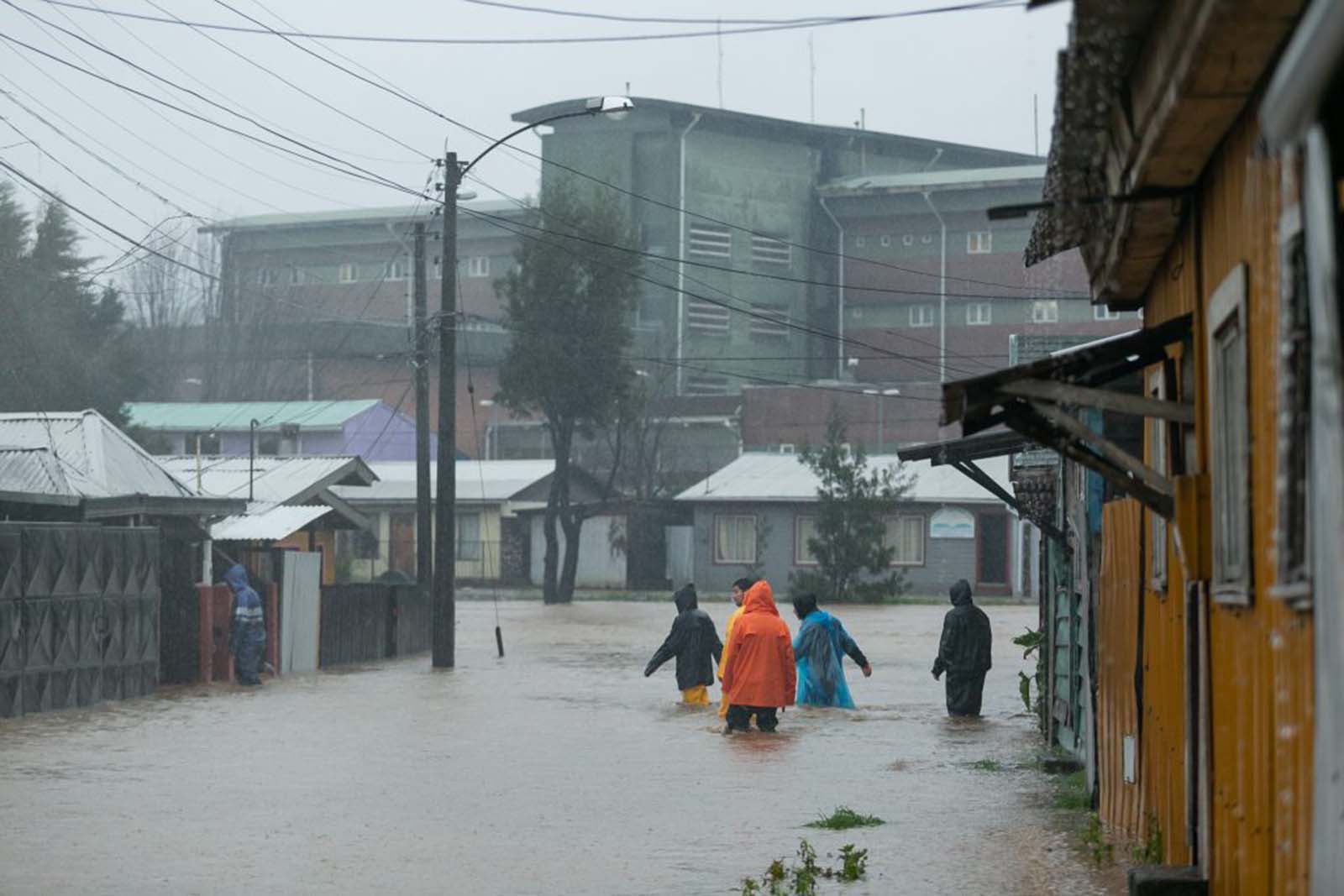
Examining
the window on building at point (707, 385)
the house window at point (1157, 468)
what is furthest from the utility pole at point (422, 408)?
the window on building at point (707, 385)

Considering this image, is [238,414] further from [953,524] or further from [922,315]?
[922,315]

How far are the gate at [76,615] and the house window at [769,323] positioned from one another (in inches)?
2080

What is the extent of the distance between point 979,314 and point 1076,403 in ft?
229

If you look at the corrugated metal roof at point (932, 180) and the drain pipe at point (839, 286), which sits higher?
the corrugated metal roof at point (932, 180)

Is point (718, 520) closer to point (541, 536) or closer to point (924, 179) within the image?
point (541, 536)

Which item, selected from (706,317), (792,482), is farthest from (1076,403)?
(706,317)

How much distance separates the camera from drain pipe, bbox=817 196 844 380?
257ft

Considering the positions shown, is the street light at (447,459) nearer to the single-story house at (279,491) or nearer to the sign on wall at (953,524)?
the single-story house at (279,491)

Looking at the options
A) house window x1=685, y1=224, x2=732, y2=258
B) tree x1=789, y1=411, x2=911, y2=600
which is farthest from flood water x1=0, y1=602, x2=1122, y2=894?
house window x1=685, y1=224, x2=732, y2=258

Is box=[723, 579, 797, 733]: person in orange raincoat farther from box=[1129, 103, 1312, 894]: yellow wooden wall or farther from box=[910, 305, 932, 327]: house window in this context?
box=[910, 305, 932, 327]: house window

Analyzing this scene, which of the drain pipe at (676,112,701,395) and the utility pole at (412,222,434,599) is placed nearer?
the utility pole at (412,222,434,599)

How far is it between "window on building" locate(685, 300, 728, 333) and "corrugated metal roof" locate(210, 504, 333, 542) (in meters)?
44.3

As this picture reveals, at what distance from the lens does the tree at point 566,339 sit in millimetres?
61312

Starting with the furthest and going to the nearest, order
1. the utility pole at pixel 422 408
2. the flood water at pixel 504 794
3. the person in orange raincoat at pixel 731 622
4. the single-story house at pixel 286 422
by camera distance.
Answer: the single-story house at pixel 286 422
the utility pole at pixel 422 408
the person in orange raincoat at pixel 731 622
the flood water at pixel 504 794
